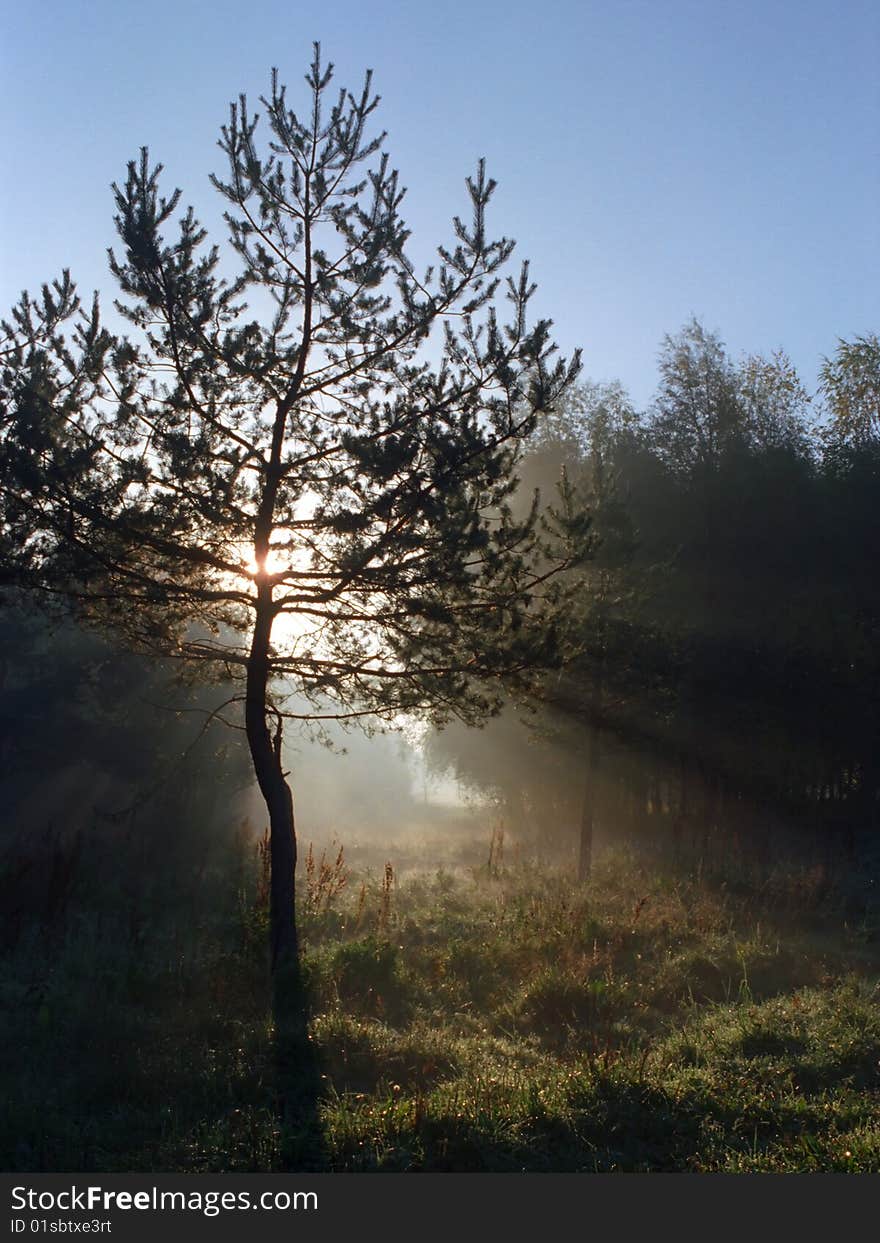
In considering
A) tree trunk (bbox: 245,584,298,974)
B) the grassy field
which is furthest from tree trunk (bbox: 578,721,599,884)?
tree trunk (bbox: 245,584,298,974)

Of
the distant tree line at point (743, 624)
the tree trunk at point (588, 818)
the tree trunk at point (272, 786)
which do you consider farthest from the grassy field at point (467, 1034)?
the distant tree line at point (743, 624)

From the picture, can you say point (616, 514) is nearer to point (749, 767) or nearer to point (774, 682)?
point (774, 682)

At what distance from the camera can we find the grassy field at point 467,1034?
5.38m

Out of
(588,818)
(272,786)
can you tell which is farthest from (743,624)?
(272,786)

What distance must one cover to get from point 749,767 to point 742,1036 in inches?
677

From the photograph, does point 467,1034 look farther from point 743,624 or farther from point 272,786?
point 743,624

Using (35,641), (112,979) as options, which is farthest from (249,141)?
(35,641)

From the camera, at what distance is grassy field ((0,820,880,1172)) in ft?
17.6

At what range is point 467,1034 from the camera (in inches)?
319

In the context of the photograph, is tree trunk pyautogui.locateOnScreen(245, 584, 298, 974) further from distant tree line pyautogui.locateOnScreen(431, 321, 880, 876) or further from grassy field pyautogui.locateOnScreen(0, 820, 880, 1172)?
distant tree line pyautogui.locateOnScreen(431, 321, 880, 876)

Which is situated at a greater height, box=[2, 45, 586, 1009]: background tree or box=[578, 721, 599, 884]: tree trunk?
box=[2, 45, 586, 1009]: background tree

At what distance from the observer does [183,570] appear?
10.4 metres

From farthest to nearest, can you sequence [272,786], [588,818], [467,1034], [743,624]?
[743,624] < [588,818] < [272,786] < [467,1034]

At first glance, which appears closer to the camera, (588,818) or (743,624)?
(588,818)
